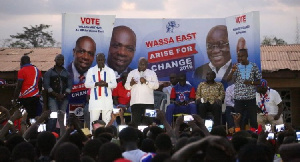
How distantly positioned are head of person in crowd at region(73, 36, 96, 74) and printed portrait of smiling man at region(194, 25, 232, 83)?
2.82 meters

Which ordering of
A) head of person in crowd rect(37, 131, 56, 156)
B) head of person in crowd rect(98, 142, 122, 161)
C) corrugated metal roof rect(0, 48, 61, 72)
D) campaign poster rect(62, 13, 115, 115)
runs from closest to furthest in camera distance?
head of person in crowd rect(98, 142, 122, 161) → head of person in crowd rect(37, 131, 56, 156) → campaign poster rect(62, 13, 115, 115) → corrugated metal roof rect(0, 48, 61, 72)

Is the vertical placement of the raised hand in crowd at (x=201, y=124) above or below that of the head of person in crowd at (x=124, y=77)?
below

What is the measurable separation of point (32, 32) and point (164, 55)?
76.0 feet

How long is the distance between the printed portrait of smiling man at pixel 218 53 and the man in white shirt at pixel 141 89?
8.04 ft

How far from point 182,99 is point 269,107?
2.01 meters

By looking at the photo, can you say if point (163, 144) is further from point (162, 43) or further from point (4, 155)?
point (162, 43)

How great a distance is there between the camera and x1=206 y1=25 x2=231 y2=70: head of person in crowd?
51.2 ft

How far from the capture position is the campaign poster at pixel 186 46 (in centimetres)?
1563

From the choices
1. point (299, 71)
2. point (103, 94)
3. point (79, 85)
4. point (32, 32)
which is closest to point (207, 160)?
point (103, 94)

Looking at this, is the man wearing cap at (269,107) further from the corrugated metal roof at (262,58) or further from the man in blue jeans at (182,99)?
the corrugated metal roof at (262,58)

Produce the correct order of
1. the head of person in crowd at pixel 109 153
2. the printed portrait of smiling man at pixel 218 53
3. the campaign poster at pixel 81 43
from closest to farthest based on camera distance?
the head of person in crowd at pixel 109 153, the campaign poster at pixel 81 43, the printed portrait of smiling man at pixel 218 53

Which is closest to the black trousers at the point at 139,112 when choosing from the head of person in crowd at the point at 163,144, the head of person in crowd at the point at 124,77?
the head of person in crowd at the point at 124,77

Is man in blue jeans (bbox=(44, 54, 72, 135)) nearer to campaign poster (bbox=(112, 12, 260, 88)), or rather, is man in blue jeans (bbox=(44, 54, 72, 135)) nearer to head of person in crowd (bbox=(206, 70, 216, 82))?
campaign poster (bbox=(112, 12, 260, 88))

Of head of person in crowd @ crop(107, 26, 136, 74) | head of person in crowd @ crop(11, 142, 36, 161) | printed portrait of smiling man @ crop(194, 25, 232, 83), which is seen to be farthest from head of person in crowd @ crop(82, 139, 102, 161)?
printed portrait of smiling man @ crop(194, 25, 232, 83)
